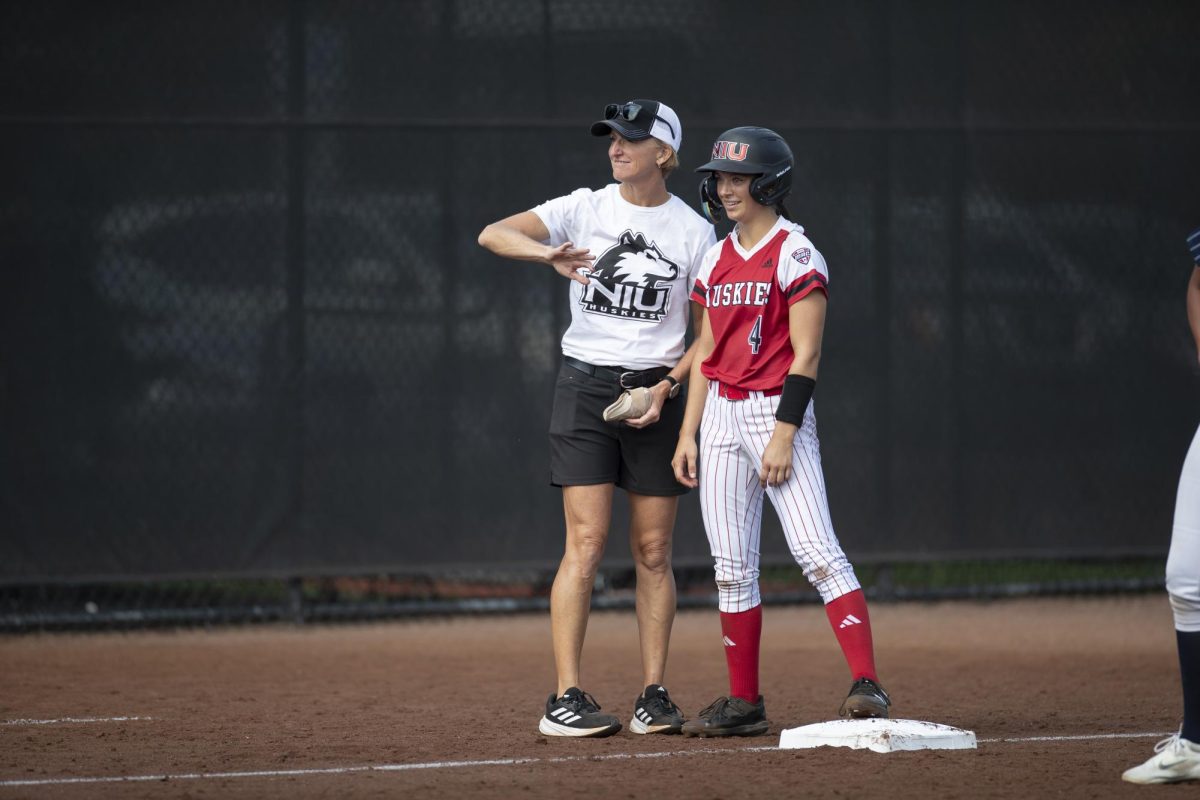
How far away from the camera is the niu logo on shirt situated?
5.13 m

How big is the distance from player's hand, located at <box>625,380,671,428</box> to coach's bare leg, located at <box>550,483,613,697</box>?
255 mm

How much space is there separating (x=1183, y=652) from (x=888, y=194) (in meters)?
4.62

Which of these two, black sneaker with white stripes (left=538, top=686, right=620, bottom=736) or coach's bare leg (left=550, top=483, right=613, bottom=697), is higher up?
coach's bare leg (left=550, top=483, right=613, bottom=697)

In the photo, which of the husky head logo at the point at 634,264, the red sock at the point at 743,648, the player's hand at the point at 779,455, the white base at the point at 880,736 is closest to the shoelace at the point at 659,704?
the red sock at the point at 743,648

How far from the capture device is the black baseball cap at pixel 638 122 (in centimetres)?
510

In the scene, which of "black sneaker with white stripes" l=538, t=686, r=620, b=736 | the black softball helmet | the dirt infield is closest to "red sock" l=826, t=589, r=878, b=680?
the dirt infield

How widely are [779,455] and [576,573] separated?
817 mm

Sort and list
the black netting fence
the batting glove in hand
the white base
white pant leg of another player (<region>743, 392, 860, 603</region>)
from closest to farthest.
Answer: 1. the white base
2. white pant leg of another player (<region>743, 392, 860, 603</region>)
3. the batting glove in hand
4. the black netting fence

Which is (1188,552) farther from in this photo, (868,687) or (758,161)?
(758,161)

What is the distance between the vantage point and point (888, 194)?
842cm

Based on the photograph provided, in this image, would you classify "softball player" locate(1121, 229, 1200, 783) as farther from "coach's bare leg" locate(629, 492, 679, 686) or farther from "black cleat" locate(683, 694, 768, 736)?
"coach's bare leg" locate(629, 492, 679, 686)

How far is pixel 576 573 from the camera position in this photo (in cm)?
511

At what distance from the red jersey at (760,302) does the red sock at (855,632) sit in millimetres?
663

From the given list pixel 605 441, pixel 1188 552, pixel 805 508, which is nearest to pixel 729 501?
pixel 805 508
